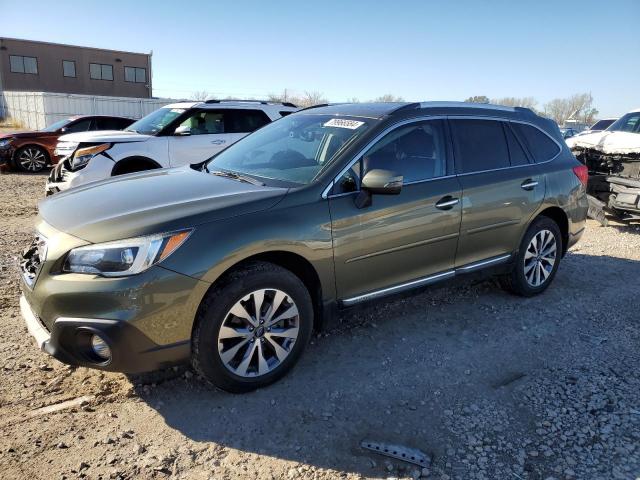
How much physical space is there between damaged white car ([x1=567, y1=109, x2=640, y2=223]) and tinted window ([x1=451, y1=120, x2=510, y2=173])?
186 inches

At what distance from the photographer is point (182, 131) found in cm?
816

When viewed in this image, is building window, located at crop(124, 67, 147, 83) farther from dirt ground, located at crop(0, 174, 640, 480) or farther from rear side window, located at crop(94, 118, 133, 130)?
dirt ground, located at crop(0, 174, 640, 480)

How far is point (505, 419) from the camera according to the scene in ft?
9.80

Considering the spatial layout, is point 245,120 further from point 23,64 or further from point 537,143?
point 23,64

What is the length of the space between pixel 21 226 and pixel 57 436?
5356mm

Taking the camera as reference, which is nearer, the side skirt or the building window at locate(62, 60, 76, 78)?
the side skirt

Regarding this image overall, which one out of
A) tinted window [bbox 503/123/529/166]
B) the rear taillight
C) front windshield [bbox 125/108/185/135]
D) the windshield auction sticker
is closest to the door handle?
the windshield auction sticker

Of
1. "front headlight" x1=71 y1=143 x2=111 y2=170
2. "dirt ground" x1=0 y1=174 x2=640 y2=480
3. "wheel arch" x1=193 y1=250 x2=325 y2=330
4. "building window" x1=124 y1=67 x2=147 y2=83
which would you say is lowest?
"dirt ground" x1=0 y1=174 x2=640 y2=480

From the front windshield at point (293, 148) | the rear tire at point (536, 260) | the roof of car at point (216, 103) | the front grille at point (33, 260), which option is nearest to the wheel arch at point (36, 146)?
the roof of car at point (216, 103)

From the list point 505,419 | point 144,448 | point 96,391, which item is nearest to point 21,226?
point 96,391

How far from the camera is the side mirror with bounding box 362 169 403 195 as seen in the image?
3285 millimetres

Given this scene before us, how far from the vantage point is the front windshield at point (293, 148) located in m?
3.59

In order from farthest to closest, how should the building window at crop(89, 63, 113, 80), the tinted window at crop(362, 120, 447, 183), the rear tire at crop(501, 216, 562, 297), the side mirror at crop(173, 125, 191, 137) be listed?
the building window at crop(89, 63, 113, 80) → the side mirror at crop(173, 125, 191, 137) → the rear tire at crop(501, 216, 562, 297) → the tinted window at crop(362, 120, 447, 183)

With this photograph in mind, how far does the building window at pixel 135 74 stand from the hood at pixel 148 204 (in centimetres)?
4921
